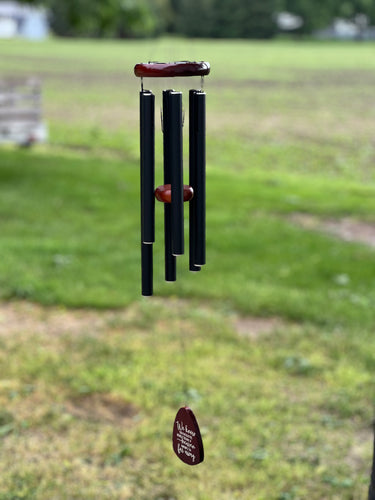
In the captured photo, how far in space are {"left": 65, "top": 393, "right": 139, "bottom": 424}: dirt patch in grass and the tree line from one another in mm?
3757

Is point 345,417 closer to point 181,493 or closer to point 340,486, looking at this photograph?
point 340,486

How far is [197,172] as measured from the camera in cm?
324

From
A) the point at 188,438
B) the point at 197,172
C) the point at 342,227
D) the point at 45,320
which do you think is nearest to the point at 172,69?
the point at 197,172

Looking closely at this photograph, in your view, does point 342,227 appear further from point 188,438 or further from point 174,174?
point 174,174

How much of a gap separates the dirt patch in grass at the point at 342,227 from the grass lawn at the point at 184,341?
5.3 inches

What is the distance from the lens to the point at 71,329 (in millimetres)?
7699

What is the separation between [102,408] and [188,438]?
2.82 meters

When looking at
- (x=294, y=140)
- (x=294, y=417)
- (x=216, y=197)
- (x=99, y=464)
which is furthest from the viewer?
(x=294, y=140)

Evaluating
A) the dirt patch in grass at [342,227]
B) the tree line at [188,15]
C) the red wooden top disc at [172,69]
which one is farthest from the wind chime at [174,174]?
the dirt patch in grass at [342,227]

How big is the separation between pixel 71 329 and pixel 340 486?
343cm

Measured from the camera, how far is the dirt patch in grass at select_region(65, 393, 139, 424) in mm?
6000

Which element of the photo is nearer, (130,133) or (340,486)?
(340,486)

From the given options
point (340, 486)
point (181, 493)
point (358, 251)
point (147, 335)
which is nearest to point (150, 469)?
point (181, 493)

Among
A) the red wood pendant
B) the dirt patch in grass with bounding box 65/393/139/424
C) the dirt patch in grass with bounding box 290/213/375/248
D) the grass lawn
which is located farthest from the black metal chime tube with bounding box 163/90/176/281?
the dirt patch in grass with bounding box 290/213/375/248
